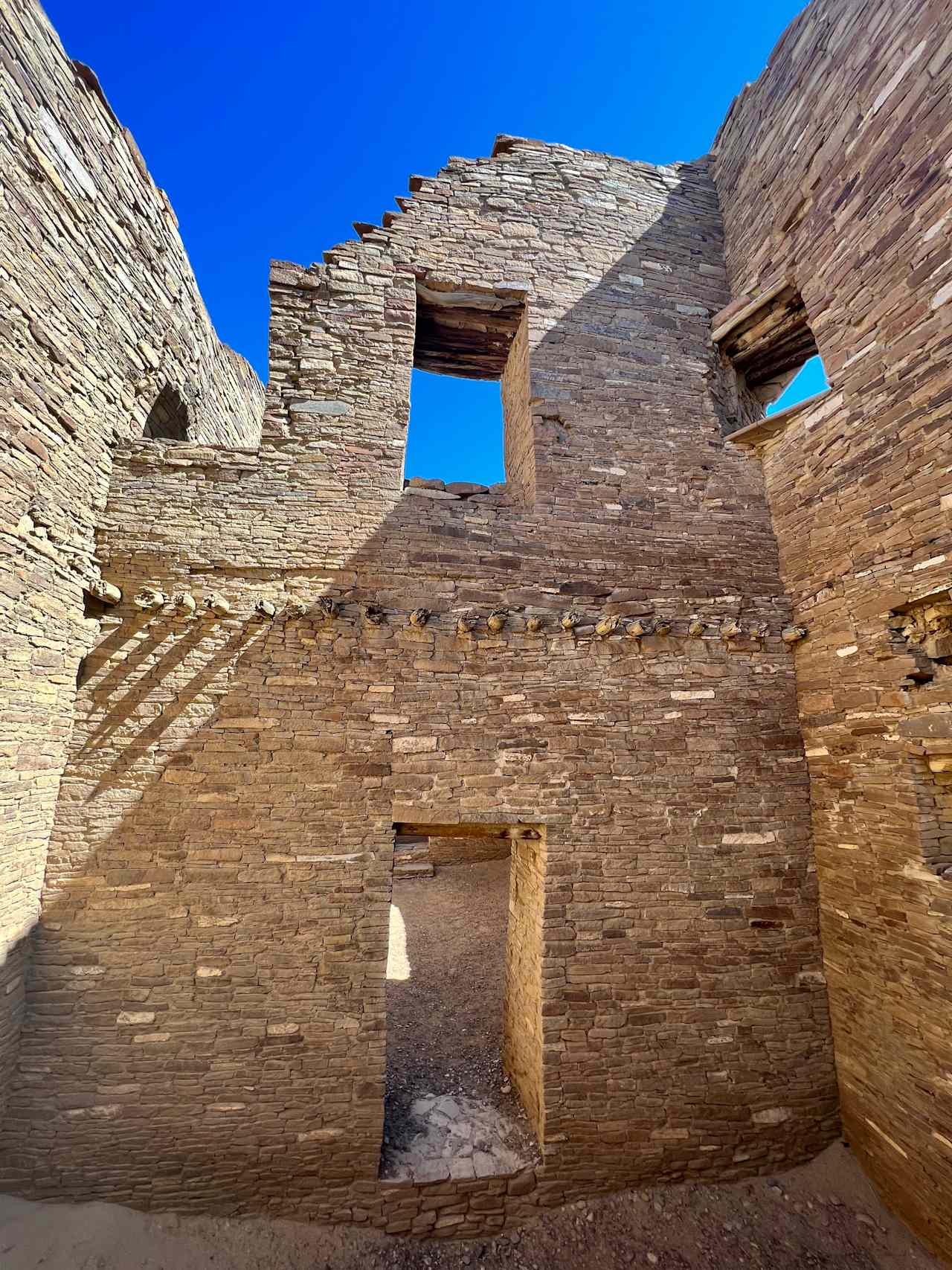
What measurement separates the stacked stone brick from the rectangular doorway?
147 mm

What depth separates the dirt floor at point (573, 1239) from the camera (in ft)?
13.1

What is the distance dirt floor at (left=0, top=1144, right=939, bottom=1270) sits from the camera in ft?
13.1

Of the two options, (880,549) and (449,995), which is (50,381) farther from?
(449,995)

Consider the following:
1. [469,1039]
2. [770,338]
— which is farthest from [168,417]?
[469,1039]

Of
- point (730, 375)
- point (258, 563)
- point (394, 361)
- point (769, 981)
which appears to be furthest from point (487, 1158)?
point (730, 375)

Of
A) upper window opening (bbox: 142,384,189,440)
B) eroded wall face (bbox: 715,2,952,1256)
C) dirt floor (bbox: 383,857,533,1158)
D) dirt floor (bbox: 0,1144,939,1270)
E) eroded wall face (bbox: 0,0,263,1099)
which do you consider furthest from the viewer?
upper window opening (bbox: 142,384,189,440)

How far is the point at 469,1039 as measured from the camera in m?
6.63

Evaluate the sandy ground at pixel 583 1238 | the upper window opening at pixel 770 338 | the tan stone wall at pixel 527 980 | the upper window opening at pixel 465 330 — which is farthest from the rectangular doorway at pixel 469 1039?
the upper window opening at pixel 770 338

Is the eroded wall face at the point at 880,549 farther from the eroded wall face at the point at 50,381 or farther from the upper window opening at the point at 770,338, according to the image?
the eroded wall face at the point at 50,381

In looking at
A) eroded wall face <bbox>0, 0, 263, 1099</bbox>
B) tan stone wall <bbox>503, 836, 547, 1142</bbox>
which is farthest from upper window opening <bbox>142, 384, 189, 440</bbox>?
tan stone wall <bbox>503, 836, 547, 1142</bbox>

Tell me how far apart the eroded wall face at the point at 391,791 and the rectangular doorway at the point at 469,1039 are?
0.19 meters

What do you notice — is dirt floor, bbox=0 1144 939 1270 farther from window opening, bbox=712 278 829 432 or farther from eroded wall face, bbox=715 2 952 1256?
window opening, bbox=712 278 829 432

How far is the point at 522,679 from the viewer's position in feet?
17.9

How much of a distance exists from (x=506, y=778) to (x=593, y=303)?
5683 millimetres
